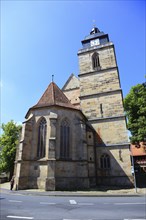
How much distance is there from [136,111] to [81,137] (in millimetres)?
7863

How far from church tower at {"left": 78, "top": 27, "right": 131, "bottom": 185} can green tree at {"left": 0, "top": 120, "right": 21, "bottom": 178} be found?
11323mm

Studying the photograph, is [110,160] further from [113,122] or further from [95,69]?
[95,69]

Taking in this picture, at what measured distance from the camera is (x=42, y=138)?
1603 cm

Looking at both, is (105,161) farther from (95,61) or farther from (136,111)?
(95,61)

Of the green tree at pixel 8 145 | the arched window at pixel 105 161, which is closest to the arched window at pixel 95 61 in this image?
the arched window at pixel 105 161

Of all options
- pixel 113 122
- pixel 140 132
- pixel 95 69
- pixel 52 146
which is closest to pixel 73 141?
pixel 52 146

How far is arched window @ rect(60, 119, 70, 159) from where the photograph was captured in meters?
15.8

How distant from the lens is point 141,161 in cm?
2722

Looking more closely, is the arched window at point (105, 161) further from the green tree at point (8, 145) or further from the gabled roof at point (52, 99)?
the green tree at point (8, 145)

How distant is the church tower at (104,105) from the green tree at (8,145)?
11.3m

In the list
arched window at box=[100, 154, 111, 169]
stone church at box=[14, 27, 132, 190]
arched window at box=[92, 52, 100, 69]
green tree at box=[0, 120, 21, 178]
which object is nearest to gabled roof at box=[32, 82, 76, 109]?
stone church at box=[14, 27, 132, 190]

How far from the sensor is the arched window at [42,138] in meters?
15.4

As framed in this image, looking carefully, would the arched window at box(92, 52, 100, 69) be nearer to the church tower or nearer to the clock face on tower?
the church tower

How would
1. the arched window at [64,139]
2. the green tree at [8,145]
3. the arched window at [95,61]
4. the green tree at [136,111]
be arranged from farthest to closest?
the arched window at [95,61]
the green tree at [8,145]
the green tree at [136,111]
the arched window at [64,139]
